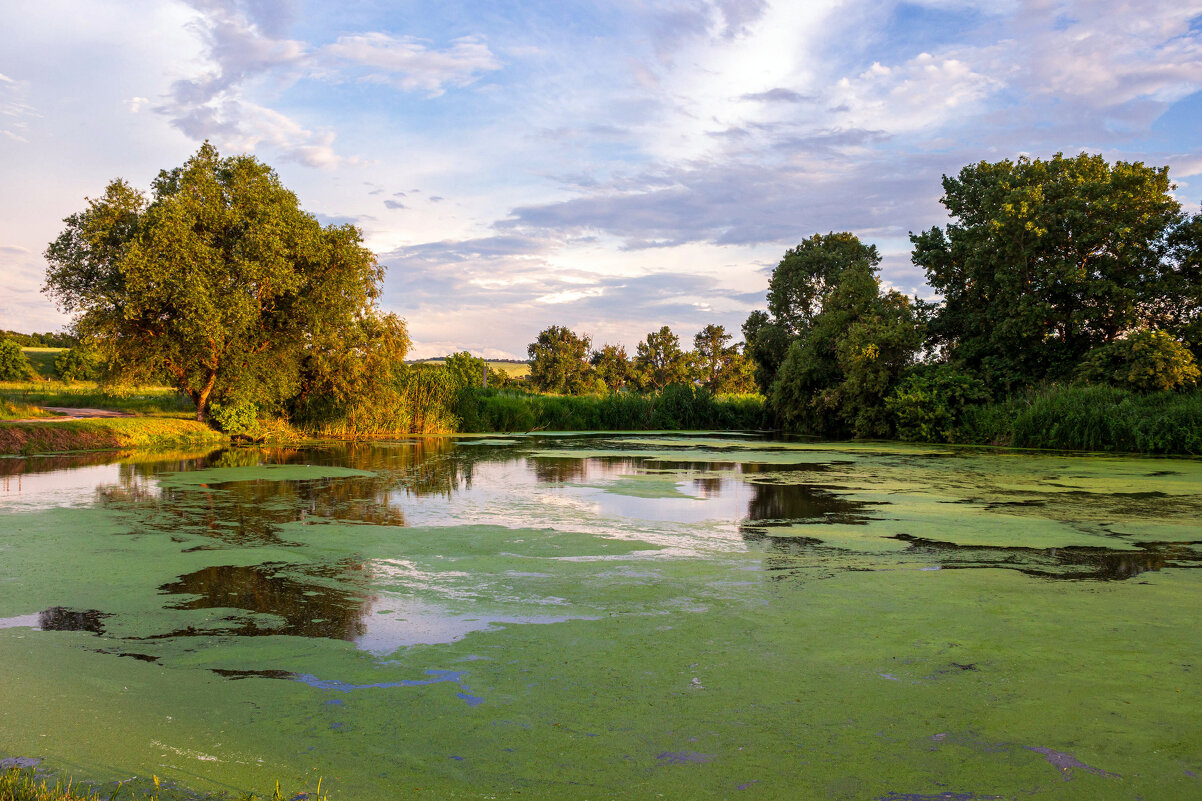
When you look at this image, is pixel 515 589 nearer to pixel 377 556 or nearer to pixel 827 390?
pixel 377 556

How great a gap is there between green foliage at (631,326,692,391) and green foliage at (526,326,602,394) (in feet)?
11.8

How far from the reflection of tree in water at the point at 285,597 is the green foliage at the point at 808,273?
33922 millimetres

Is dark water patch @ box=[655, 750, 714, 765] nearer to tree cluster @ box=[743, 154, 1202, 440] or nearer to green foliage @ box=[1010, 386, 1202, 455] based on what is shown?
green foliage @ box=[1010, 386, 1202, 455]

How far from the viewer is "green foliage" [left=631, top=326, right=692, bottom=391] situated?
5100 centimetres

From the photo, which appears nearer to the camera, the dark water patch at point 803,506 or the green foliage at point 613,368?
the dark water patch at point 803,506

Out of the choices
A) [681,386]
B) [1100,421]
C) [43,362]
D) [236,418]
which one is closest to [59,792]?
[236,418]

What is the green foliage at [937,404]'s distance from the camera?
22891 mm

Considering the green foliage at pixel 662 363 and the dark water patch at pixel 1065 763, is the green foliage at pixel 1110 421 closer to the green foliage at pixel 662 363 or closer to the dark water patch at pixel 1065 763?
the dark water patch at pixel 1065 763

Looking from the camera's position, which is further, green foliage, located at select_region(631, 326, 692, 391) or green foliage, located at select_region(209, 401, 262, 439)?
green foliage, located at select_region(631, 326, 692, 391)

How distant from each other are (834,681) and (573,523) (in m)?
4.48

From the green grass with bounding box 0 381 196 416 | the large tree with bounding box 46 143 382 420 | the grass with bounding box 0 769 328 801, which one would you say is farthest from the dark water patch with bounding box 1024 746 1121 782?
the green grass with bounding box 0 381 196 416

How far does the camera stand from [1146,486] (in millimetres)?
10898

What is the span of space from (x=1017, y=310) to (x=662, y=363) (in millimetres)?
30317

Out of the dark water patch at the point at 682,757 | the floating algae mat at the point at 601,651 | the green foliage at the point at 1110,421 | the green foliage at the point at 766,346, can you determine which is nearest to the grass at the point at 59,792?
the floating algae mat at the point at 601,651
